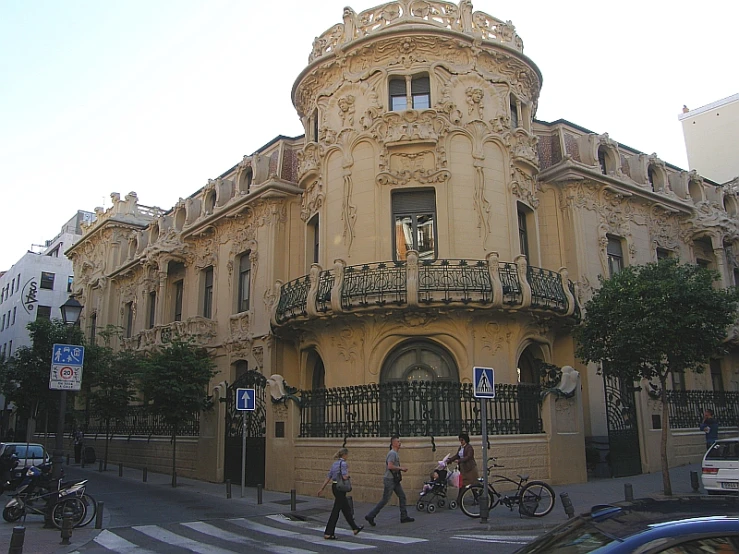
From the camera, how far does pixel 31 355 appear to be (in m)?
30.2

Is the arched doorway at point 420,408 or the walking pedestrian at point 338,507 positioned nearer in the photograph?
the walking pedestrian at point 338,507

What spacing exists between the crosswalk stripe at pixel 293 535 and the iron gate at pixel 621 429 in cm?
1150

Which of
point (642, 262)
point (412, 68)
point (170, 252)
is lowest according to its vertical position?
point (642, 262)

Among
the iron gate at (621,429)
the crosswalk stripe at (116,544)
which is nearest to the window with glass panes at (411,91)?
the iron gate at (621,429)

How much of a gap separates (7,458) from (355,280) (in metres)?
11.0

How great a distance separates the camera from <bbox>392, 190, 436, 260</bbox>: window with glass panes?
20.1 meters

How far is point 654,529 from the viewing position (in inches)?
135

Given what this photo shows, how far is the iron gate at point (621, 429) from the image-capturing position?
20.1 metres

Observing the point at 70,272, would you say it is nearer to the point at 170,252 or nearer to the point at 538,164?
the point at 170,252

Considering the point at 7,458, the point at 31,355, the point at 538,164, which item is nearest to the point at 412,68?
the point at 538,164

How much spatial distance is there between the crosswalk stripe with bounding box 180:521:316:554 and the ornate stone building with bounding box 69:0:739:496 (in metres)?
4.30

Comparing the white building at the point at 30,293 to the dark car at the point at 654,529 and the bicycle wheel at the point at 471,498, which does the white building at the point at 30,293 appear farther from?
the dark car at the point at 654,529

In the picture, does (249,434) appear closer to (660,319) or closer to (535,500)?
(535,500)

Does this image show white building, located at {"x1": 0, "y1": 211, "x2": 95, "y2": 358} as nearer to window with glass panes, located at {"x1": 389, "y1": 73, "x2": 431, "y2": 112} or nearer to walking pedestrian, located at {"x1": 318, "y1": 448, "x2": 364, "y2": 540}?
window with glass panes, located at {"x1": 389, "y1": 73, "x2": 431, "y2": 112}
